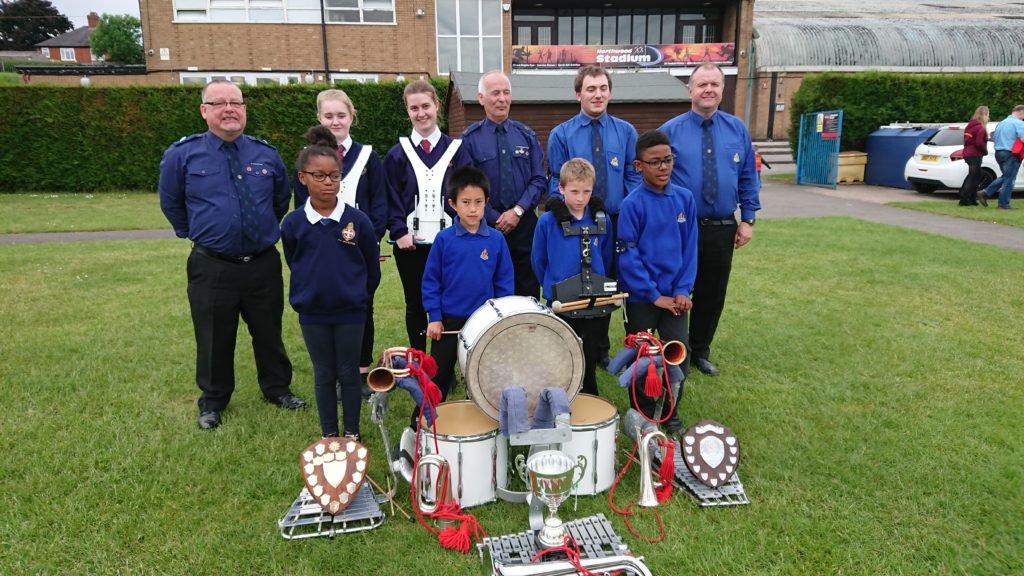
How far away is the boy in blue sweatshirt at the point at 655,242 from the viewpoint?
4.08 m

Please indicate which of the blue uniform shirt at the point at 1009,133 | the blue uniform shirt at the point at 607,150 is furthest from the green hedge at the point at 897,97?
the blue uniform shirt at the point at 607,150

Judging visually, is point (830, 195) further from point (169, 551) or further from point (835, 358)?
point (169, 551)

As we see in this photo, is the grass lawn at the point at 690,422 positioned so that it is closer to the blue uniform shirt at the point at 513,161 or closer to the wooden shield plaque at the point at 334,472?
the wooden shield plaque at the point at 334,472

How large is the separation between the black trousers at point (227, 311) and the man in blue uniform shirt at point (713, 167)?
10.5 ft

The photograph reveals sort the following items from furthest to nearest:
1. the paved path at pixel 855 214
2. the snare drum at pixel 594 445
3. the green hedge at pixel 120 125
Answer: the green hedge at pixel 120 125
the paved path at pixel 855 214
the snare drum at pixel 594 445

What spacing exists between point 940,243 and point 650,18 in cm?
2623

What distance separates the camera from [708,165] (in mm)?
4969

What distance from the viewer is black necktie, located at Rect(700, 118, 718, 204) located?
4.97 metres

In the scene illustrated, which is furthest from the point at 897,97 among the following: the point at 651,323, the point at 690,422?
the point at 651,323

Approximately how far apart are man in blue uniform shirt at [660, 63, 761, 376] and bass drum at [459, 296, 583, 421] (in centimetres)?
208

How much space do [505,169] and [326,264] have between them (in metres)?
1.68

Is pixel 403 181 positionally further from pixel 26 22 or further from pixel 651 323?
pixel 26 22

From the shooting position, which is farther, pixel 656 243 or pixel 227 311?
pixel 227 311

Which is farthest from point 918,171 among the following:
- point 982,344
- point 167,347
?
point 167,347
